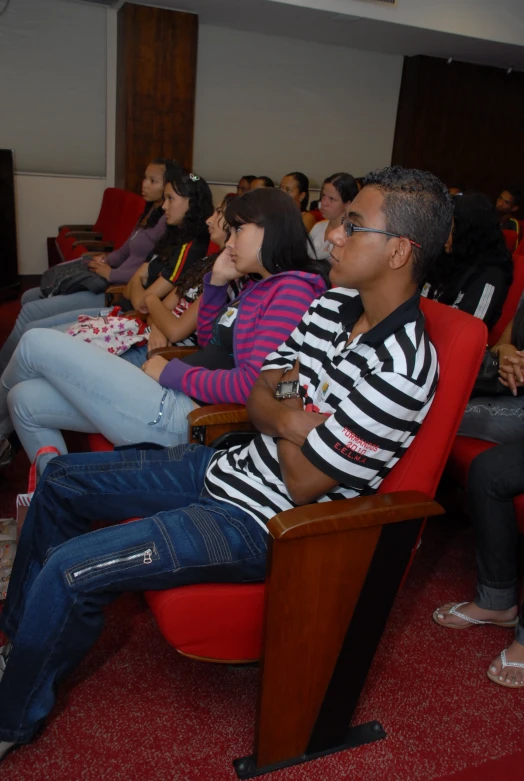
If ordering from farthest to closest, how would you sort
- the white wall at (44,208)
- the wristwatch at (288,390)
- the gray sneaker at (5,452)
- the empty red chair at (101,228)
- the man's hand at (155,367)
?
the white wall at (44,208)
the empty red chair at (101,228)
the gray sneaker at (5,452)
the man's hand at (155,367)
the wristwatch at (288,390)

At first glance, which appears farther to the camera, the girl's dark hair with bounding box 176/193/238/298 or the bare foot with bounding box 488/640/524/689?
the girl's dark hair with bounding box 176/193/238/298

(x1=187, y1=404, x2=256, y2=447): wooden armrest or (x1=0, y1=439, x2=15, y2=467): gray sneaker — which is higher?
(x1=187, y1=404, x2=256, y2=447): wooden armrest

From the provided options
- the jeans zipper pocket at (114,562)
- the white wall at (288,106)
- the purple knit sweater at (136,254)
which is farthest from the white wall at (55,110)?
the jeans zipper pocket at (114,562)

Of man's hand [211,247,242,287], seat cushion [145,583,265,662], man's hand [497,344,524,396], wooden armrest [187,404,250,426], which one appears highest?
man's hand [211,247,242,287]

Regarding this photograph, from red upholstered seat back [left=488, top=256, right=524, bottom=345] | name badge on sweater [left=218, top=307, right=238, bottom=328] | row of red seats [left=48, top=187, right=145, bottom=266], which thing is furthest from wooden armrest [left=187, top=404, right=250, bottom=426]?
row of red seats [left=48, top=187, right=145, bottom=266]

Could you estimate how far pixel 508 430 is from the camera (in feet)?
6.24

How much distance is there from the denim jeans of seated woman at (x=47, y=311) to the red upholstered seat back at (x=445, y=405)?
2024mm

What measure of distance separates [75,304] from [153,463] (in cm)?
205

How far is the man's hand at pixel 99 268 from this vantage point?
3.51 m

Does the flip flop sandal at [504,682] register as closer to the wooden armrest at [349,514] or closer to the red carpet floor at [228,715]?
the red carpet floor at [228,715]

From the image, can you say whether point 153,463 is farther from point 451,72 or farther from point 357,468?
point 451,72

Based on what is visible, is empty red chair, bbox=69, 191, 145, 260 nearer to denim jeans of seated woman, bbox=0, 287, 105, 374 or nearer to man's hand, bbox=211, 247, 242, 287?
denim jeans of seated woman, bbox=0, 287, 105, 374

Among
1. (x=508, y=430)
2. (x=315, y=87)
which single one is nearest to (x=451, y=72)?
(x=315, y=87)

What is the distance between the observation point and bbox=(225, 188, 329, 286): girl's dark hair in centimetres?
184
